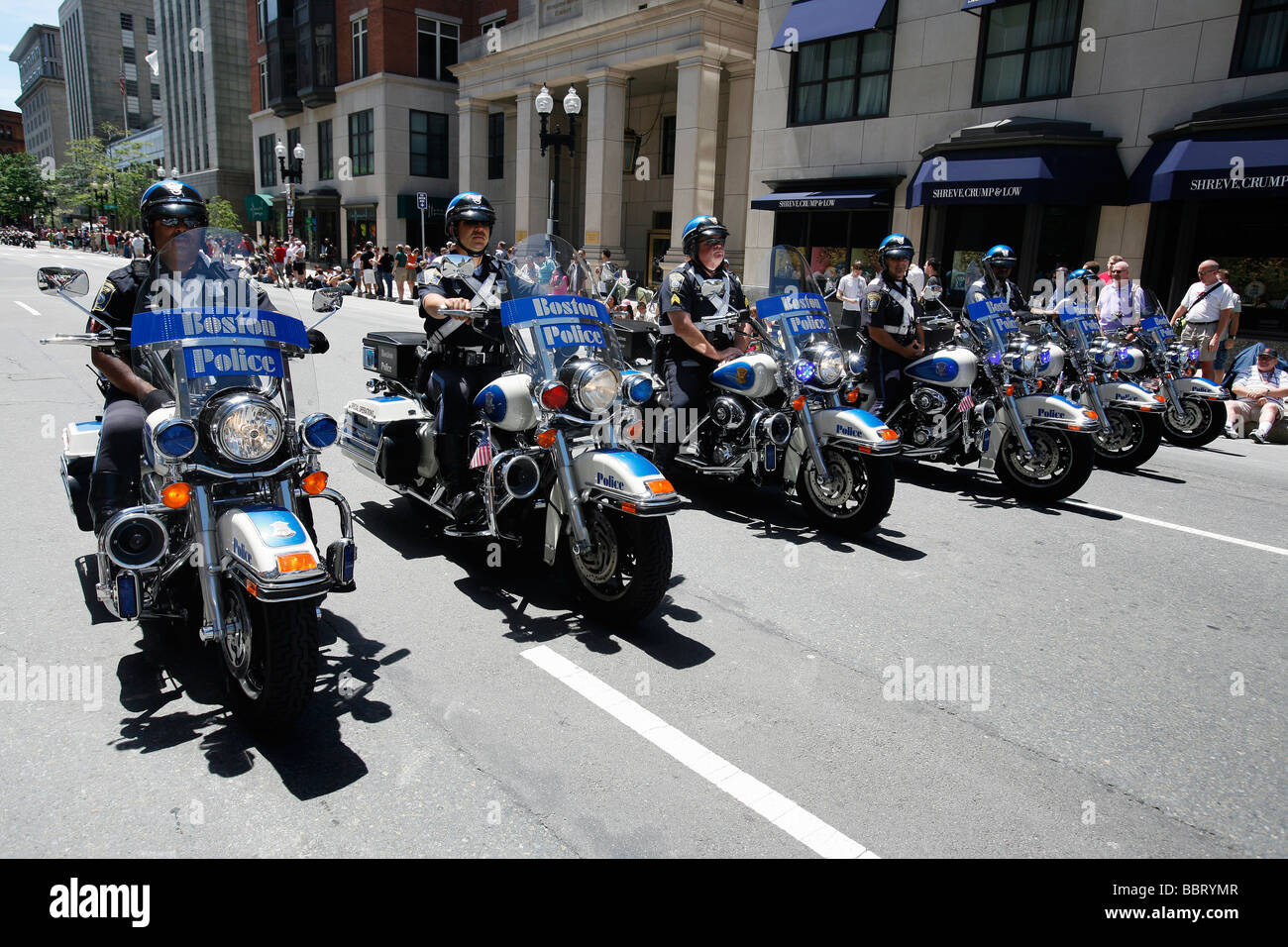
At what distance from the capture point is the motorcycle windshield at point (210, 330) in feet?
11.1

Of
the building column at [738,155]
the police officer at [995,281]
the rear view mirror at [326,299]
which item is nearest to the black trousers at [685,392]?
the police officer at [995,281]

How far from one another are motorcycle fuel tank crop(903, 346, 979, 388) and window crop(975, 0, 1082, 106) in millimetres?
12173

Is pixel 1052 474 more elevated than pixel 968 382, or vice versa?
pixel 968 382

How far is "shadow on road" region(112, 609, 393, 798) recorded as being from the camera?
315 cm

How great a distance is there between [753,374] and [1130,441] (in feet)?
15.3

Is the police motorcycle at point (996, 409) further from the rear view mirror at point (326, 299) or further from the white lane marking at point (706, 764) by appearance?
the rear view mirror at point (326, 299)

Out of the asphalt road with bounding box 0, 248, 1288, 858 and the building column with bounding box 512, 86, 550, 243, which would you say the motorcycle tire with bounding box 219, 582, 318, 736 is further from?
the building column with bounding box 512, 86, 550, 243

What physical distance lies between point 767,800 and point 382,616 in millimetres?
2367

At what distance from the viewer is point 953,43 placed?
1783cm

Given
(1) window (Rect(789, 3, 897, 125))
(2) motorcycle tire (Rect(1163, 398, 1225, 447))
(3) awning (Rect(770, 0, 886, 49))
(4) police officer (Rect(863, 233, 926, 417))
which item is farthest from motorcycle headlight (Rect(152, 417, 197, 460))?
(1) window (Rect(789, 3, 897, 125))

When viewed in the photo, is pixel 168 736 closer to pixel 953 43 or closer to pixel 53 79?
pixel 953 43

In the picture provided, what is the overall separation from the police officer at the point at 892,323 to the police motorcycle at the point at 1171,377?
2.97 metres

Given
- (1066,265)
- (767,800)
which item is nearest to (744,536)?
(767,800)

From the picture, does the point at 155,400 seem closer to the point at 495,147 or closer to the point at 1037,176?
the point at 1037,176
